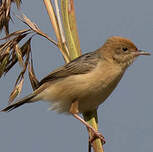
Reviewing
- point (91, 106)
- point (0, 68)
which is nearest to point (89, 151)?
point (91, 106)

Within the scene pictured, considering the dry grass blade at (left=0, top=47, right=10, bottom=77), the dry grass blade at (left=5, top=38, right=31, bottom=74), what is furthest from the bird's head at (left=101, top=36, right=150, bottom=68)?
the dry grass blade at (left=0, top=47, right=10, bottom=77)

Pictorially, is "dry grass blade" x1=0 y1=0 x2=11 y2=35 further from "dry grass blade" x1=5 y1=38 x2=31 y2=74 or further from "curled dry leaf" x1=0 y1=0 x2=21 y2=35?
"dry grass blade" x1=5 y1=38 x2=31 y2=74

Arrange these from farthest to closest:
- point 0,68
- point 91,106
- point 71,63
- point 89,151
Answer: point 91,106
point 71,63
point 89,151
point 0,68

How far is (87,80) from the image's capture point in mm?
3287

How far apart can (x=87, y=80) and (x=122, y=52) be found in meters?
0.63

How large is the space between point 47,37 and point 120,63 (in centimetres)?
105

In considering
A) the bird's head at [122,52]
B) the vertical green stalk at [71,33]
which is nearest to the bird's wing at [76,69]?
the bird's head at [122,52]

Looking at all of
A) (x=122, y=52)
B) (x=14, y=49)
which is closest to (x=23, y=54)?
(x=14, y=49)

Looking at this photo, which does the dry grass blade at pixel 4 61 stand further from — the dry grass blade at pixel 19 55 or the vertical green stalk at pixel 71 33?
the vertical green stalk at pixel 71 33

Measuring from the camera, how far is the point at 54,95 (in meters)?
3.49

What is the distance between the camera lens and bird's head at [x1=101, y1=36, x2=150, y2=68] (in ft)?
11.6

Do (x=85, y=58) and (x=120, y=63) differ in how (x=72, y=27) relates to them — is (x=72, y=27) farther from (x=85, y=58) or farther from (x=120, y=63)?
(x=120, y=63)

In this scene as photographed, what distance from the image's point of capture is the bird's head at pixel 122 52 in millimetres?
3531

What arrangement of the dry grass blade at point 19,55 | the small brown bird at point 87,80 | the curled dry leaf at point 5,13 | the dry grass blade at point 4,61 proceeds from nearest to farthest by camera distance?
the dry grass blade at point 4,61
the dry grass blade at point 19,55
the curled dry leaf at point 5,13
the small brown bird at point 87,80
